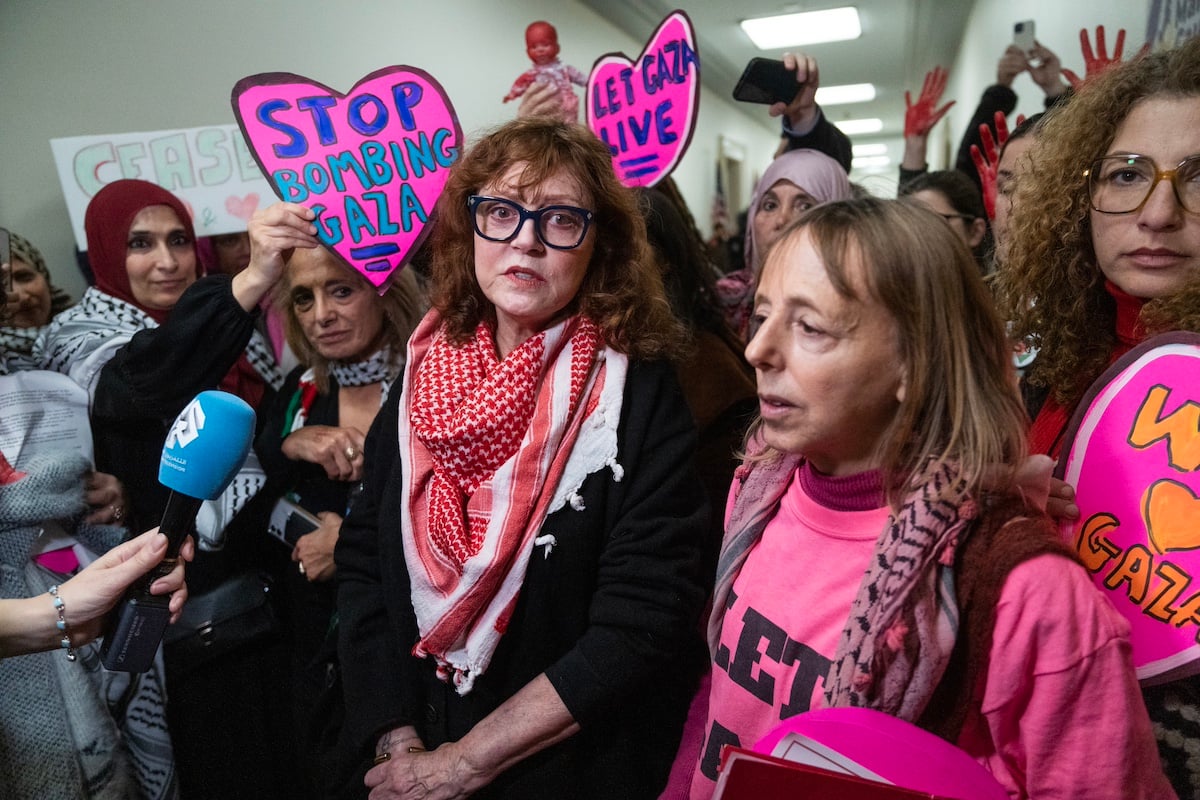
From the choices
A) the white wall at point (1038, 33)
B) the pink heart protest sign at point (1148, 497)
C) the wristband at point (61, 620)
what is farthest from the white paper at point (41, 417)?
the white wall at point (1038, 33)

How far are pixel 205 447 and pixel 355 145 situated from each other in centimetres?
78

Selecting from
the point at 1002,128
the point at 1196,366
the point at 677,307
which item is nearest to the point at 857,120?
the point at 1002,128

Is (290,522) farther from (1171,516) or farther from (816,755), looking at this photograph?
(1171,516)

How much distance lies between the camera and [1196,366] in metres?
0.89

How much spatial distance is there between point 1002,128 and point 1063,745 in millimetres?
2620

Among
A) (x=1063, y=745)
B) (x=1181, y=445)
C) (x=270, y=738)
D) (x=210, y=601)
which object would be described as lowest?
(x=270, y=738)

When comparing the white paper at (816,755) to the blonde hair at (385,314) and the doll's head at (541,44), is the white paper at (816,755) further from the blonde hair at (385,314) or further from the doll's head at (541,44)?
the doll's head at (541,44)

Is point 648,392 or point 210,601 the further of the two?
point 210,601

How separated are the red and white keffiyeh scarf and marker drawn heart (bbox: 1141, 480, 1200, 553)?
0.69 meters

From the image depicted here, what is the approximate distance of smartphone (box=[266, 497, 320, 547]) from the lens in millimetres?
1735

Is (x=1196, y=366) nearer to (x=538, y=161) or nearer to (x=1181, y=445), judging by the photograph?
(x=1181, y=445)

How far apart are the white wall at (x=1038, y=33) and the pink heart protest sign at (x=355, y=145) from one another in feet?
4.00

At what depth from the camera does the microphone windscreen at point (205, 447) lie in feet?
3.30

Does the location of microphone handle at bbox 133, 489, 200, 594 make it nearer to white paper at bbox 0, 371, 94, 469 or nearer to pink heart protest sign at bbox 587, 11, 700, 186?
white paper at bbox 0, 371, 94, 469
